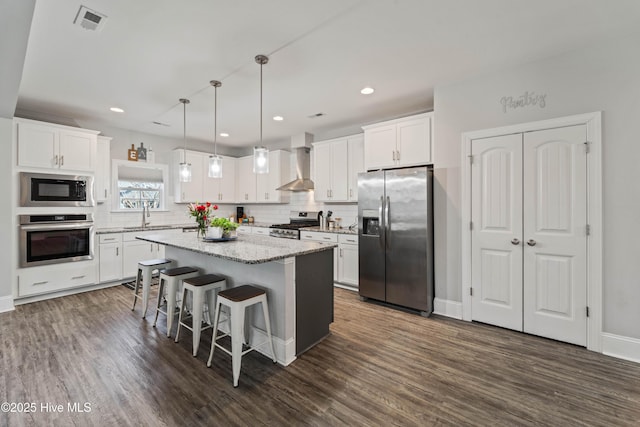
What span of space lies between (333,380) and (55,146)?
478 centimetres

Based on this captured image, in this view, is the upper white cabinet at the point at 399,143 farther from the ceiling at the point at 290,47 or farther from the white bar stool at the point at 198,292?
the white bar stool at the point at 198,292

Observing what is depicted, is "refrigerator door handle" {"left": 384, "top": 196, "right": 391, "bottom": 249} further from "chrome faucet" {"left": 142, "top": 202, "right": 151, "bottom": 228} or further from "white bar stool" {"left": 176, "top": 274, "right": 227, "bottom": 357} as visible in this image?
"chrome faucet" {"left": 142, "top": 202, "right": 151, "bottom": 228}

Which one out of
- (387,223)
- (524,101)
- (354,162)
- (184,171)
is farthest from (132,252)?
(524,101)

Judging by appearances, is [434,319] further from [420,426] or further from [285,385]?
[285,385]

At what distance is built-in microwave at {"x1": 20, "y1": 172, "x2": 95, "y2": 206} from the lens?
3.84 metres

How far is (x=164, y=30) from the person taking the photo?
231 centimetres

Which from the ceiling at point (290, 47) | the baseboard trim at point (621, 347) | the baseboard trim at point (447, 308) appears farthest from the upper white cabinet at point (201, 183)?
the baseboard trim at point (621, 347)

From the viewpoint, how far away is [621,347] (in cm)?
247

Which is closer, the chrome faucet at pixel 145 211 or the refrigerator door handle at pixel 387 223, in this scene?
the refrigerator door handle at pixel 387 223

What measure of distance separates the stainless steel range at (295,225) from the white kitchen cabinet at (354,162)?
106cm

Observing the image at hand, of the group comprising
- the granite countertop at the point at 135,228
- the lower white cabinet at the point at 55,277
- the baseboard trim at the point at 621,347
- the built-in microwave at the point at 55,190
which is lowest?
the baseboard trim at the point at 621,347

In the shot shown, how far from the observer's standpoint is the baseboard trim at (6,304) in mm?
3588

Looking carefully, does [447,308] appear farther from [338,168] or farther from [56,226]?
[56,226]

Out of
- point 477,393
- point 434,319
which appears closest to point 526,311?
point 434,319
